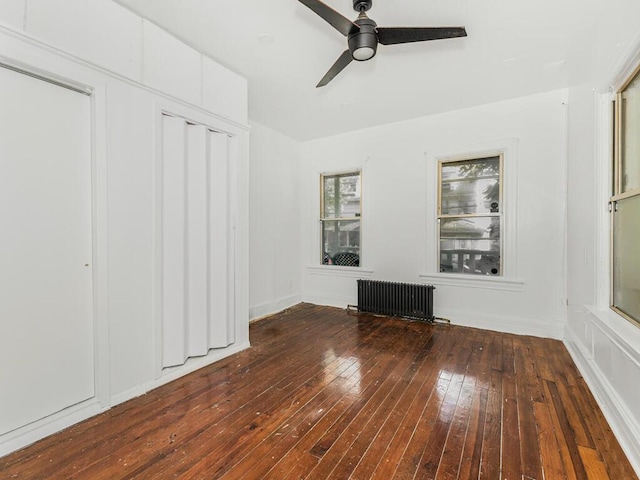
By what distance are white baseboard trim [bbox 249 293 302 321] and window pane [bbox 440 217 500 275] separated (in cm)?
248

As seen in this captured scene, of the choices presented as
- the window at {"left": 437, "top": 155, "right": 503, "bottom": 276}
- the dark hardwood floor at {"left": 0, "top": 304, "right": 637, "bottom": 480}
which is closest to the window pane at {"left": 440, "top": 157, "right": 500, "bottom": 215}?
the window at {"left": 437, "top": 155, "right": 503, "bottom": 276}

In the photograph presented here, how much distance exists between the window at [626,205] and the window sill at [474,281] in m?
1.45

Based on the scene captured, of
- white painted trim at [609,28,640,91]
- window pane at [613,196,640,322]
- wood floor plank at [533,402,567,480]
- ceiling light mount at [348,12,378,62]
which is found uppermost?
ceiling light mount at [348,12,378,62]

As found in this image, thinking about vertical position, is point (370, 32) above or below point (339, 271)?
above

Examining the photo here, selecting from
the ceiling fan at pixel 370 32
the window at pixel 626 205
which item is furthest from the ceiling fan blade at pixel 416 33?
the window at pixel 626 205

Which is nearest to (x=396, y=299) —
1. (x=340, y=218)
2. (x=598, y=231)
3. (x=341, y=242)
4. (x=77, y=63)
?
(x=341, y=242)

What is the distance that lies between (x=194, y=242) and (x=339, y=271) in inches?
110

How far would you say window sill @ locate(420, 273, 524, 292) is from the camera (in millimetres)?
3777

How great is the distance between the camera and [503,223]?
151 inches

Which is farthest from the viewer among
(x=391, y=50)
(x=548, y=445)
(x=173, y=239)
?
(x=391, y=50)

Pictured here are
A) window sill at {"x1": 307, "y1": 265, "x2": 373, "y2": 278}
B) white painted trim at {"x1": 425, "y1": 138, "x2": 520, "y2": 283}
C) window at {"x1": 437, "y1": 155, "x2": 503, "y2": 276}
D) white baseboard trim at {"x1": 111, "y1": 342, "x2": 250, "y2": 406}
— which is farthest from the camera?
window sill at {"x1": 307, "y1": 265, "x2": 373, "y2": 278}

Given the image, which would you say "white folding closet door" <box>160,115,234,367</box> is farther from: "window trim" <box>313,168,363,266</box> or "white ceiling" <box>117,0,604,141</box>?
"window trim" <box>313,168,363,266</box>

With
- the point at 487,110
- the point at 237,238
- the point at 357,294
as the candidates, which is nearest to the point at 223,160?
the point at 237,238

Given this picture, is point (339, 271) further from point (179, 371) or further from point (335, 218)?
point (179, 371)
